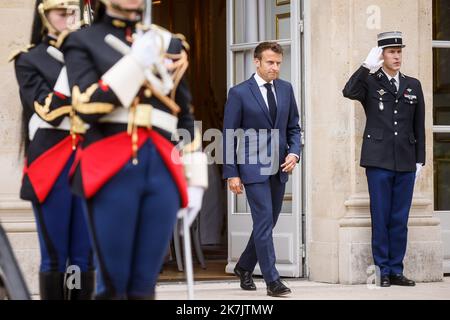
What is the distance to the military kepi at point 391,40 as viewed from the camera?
877 centimetres

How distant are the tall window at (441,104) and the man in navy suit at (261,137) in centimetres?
192

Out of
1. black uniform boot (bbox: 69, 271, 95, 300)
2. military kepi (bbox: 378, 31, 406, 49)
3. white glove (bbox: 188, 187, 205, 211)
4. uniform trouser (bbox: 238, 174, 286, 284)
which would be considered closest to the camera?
white glove (bbox: 188, 187, 205, 211)

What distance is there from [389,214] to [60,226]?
13.6ft

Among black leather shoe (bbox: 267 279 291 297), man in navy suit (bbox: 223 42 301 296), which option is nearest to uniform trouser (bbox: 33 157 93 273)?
black leather shoe (bbox: 267 279 291 297)

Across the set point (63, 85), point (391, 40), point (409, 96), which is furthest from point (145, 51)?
point (409, 96)

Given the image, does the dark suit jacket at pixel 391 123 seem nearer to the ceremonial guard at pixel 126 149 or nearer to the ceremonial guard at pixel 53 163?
the ceremonial guard at pixel 53 163

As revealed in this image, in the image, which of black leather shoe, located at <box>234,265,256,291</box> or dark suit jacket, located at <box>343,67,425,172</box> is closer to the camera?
black leather shoe, located at <box>234,265,256,291</box>

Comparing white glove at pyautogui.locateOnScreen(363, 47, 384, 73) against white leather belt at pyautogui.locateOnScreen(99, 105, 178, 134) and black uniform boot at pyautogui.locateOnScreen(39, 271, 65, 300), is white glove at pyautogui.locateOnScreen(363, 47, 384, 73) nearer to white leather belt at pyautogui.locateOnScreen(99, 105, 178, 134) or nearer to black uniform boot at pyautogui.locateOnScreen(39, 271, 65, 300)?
black uniform boot at pyautogui.locateOnScreen(39, 271, 65, 300)

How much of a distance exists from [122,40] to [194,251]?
7.02m

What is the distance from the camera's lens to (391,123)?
8945 mm

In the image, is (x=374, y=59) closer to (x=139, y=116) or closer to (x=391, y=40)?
(x=391, y=40)

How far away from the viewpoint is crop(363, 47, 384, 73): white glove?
8523mm

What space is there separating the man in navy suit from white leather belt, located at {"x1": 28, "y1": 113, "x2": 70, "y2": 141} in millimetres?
2868
